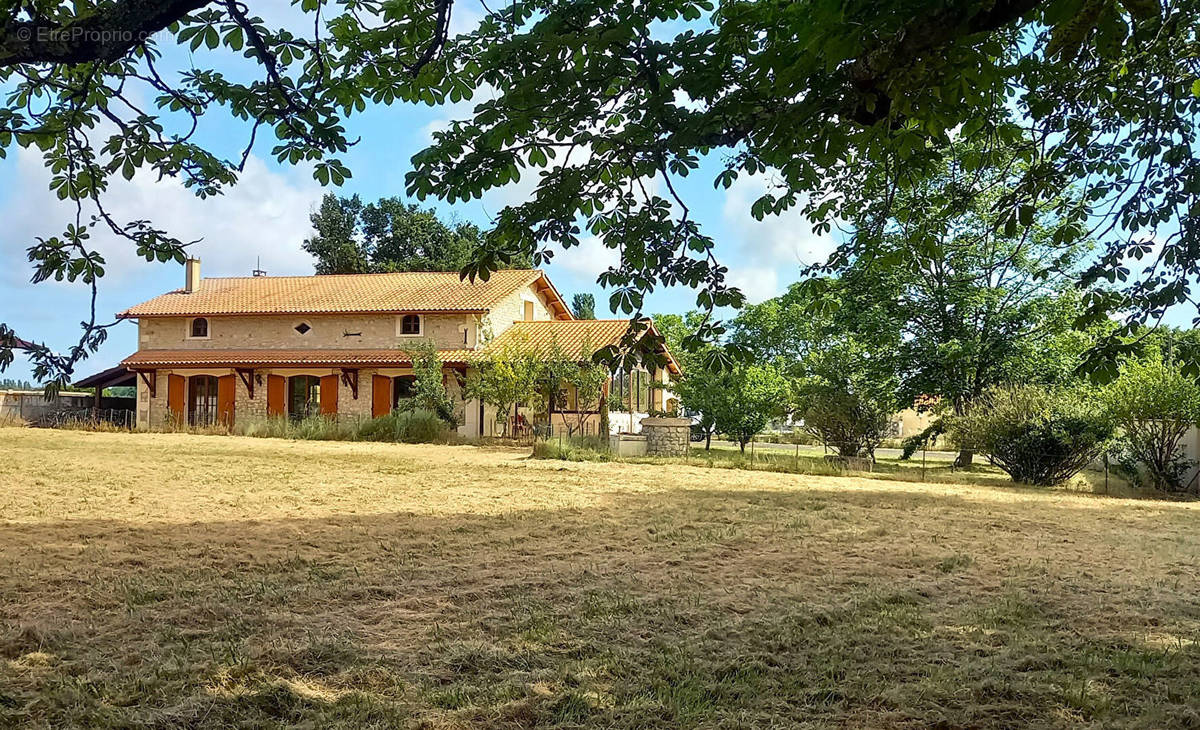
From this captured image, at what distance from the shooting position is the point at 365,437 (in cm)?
2239

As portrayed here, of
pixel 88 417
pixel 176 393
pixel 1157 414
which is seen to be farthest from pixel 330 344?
pixel 1157 414

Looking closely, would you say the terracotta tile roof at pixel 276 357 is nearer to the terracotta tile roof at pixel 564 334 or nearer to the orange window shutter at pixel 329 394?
the orange window shutter at pixel 329 394

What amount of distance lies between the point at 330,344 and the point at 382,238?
1728 centimetres

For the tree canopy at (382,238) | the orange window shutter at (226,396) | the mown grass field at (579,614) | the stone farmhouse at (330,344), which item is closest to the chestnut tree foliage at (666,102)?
the mown grass field at (579,614)

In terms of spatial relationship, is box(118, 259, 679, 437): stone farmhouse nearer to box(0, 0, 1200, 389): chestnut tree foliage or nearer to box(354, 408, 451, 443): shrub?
box(354, 408, 451, 443): shrub

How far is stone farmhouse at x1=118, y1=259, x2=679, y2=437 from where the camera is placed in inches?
1012

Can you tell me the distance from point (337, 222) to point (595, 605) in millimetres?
41339

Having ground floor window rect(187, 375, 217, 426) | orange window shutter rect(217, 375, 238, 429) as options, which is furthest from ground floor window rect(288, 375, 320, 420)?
ground floor window rect(187, 375, 217, 426)

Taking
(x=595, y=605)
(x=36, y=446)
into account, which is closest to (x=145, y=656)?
(x=595, y=605)

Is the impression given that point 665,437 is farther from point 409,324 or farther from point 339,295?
point 339,295

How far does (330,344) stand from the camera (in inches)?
1072

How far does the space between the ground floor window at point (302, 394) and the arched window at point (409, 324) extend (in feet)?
10.5

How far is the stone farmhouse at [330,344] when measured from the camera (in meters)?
25.7

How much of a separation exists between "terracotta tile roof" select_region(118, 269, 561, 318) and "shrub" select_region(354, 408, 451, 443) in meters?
4.40
